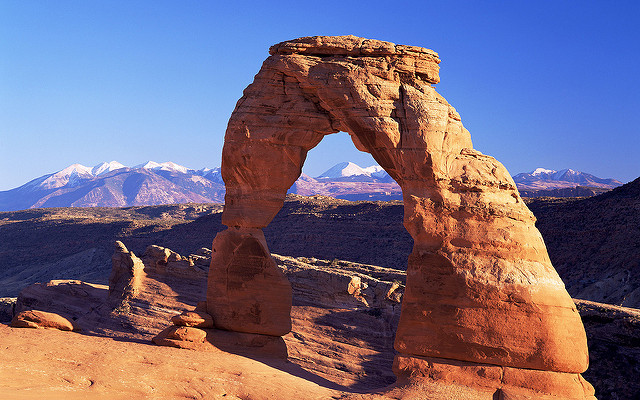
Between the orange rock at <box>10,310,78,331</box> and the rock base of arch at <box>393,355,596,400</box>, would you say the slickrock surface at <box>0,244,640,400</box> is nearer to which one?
the rock base of arch at <box>393,355,596,400</box>

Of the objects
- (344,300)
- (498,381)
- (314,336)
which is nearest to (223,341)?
(314,336)

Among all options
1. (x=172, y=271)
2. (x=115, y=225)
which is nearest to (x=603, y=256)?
(x=172, y=271)

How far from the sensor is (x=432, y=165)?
44.1 feet

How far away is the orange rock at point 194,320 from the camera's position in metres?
15.4

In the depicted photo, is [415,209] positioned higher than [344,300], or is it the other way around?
[415,209]

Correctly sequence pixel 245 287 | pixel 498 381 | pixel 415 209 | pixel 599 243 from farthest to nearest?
pixel 599 243 < pixel 245 287 < pixel 415 209 < pixel 498 381

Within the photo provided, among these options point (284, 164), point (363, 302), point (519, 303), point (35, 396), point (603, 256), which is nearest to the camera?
point (35, 396)

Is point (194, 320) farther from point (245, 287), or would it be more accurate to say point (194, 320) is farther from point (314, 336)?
point (314, 336)

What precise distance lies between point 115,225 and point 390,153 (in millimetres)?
57264

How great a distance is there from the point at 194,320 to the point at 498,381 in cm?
749

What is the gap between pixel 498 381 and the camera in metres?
12.1

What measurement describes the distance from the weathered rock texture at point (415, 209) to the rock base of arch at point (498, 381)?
11cm

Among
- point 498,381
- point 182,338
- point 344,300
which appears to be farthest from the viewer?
point 344,300

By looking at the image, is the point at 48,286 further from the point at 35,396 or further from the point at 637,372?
the point at 637,372
